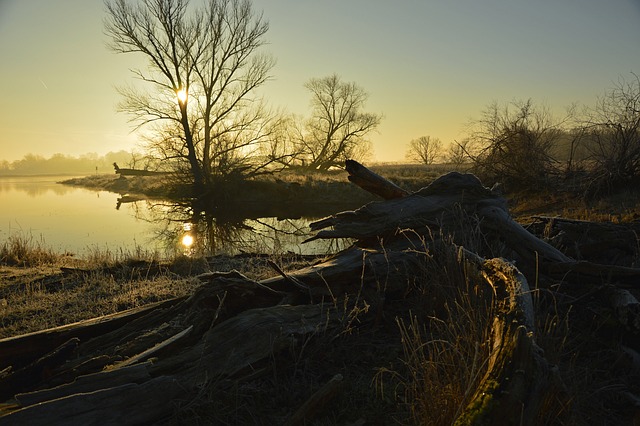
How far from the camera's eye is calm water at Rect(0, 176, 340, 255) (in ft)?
43.2

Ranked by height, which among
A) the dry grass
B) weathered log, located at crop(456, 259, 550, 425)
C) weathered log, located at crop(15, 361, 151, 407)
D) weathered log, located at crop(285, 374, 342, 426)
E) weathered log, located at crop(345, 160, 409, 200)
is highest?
weathered log, located at crop(345, 160, 409, 200)

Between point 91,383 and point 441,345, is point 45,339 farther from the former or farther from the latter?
point 441,345

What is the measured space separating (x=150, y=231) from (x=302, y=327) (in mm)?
15832

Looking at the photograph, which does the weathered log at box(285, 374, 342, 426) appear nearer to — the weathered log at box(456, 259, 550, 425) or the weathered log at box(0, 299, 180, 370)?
the weathered log at box(456, 259, 550, 425)

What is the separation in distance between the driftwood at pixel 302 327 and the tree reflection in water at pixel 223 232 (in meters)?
5.51

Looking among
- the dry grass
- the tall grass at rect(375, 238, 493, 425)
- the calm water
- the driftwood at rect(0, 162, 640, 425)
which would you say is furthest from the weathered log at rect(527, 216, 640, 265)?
the calm water

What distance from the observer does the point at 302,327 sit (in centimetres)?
347

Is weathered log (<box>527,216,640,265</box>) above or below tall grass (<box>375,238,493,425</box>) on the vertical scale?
above

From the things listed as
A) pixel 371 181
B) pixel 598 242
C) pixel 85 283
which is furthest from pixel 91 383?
pixel 598 242

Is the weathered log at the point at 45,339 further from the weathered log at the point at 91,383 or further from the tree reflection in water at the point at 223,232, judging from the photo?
the tree reflection in water at the point at 223,232

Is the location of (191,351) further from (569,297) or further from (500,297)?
(569,297)

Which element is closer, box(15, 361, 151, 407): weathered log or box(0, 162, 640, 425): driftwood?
box(0, 162, 640, 425): driftwood

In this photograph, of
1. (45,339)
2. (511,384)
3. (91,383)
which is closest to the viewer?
(511,384)

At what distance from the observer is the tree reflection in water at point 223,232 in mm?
12039
